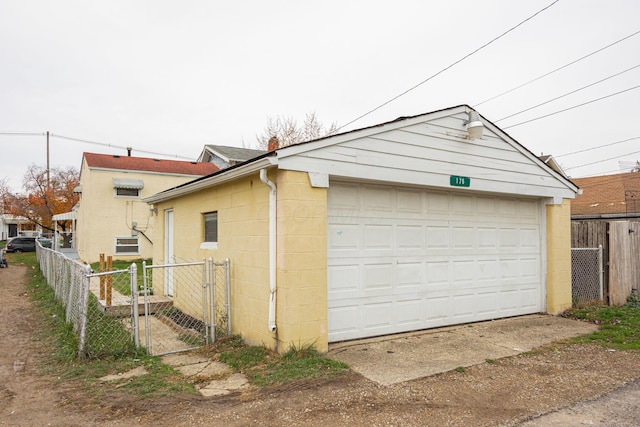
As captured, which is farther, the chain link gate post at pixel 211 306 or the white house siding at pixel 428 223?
the chain link gate post at pixel 211 306

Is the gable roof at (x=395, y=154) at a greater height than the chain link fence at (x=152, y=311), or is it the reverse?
the gable roof at (x=395, y=154)

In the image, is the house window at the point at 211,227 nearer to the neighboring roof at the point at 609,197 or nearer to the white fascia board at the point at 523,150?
the white fascia board at the point at 523,150

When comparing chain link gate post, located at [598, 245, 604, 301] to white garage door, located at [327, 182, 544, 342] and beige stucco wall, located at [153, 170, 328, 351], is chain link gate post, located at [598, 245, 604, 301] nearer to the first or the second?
white garage door, located at [327, 182, 544, 342]

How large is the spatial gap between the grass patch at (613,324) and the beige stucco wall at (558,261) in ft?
1.00

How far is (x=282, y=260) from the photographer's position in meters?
5.31

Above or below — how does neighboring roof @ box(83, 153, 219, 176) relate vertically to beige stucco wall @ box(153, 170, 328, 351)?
above

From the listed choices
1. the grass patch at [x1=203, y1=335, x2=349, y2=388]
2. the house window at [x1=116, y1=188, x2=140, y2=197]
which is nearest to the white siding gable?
the grass patch at [x1=203, y1=335, x2=349, y2=388]

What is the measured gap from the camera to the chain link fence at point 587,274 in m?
9.22

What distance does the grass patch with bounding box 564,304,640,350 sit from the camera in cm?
627

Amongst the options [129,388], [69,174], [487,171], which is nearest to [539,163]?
[487,171]

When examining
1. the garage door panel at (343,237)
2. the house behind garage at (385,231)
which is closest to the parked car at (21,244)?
the house behind garage at (385,231)

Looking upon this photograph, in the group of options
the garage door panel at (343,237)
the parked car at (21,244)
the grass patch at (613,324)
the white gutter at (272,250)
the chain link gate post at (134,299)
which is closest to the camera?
the white gutter at (272,250)

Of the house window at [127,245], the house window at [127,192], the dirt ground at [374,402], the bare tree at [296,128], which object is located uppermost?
the bare tree at [296,128]

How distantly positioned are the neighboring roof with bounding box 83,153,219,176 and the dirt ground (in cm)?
1572
